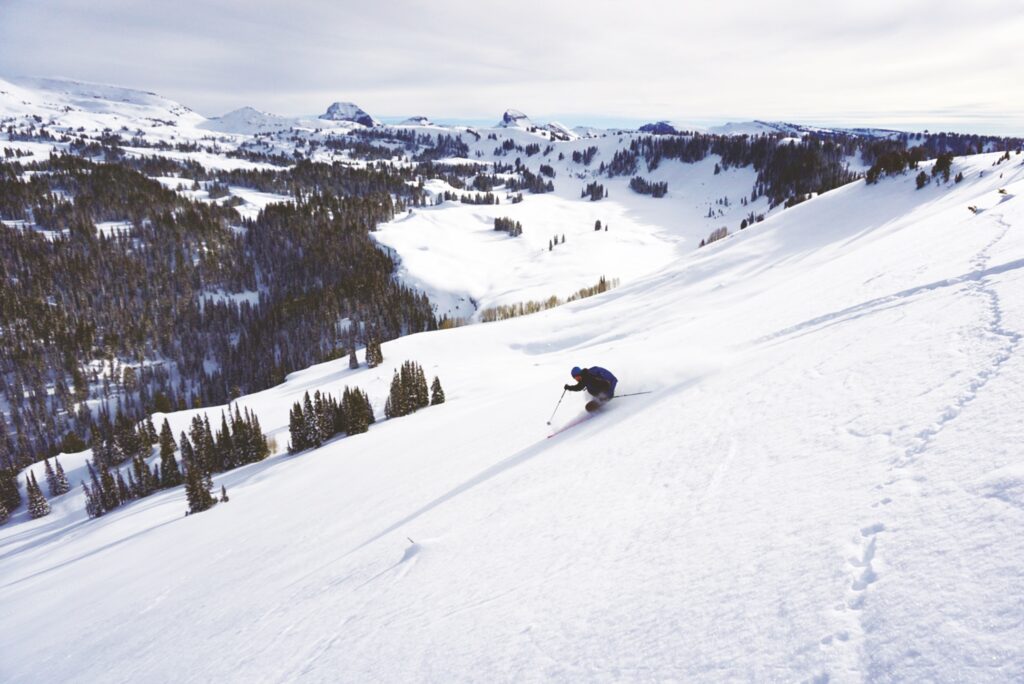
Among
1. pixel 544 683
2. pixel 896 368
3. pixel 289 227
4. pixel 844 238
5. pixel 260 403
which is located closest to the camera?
pixel 544 683

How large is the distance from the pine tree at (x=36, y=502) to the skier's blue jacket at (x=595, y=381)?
9047cm

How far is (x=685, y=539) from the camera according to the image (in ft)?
19.7

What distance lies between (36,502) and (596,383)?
9168cm

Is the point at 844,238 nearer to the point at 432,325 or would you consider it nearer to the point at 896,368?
the point at 896,368

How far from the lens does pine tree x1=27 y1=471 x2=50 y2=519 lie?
6731cm

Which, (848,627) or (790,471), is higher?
(848,627)

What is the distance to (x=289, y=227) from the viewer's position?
18762 cm

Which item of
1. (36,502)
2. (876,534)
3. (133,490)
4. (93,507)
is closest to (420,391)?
(876,534)

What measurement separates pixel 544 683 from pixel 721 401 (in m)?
7.84

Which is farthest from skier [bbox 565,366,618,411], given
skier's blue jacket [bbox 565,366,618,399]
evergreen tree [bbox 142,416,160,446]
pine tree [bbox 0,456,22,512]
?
pine tree [bbox 0,456,22,512]

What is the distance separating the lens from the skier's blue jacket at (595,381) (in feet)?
48.8

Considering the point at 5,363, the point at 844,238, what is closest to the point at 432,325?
the point at 844,238

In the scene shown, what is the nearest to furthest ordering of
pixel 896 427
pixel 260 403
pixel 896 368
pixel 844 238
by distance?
1. pixel 896 427
2. pixel 896 368
3. pixel 844 238
4. pixel 260 403

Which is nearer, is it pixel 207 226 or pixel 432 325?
pixel 432 325
